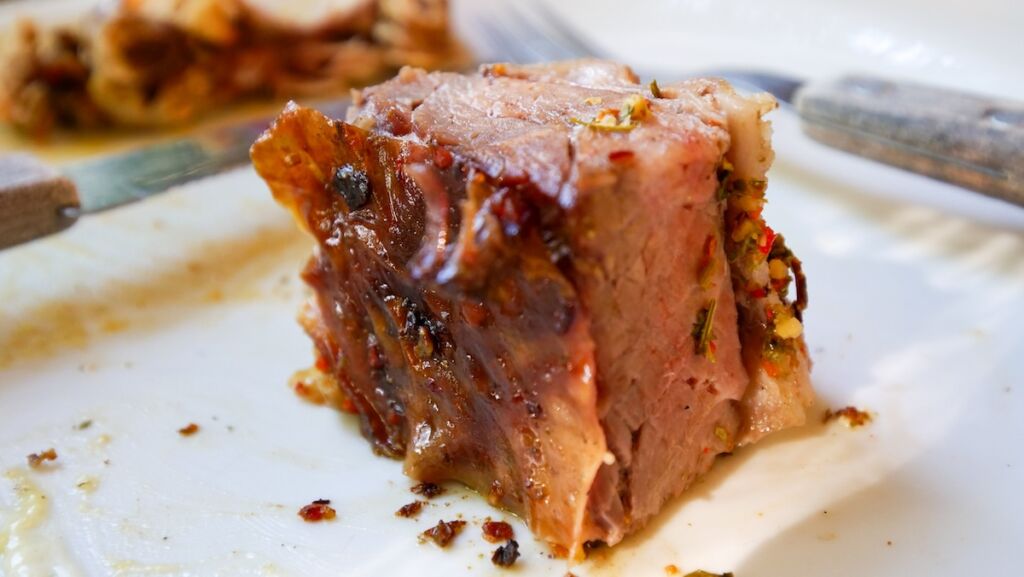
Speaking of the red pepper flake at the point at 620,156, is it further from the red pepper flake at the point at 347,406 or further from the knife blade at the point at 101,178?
the knife blade at the point at 101,178

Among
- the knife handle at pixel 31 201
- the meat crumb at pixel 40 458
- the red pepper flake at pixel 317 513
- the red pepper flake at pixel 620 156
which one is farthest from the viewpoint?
the knife handle at pixel 31 201

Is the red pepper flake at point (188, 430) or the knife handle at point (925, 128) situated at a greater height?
the knife handle at point (925, 128)

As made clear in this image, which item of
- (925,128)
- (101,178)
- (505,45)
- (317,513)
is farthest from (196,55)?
(925,128)

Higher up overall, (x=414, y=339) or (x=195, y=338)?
(x=414, y=339)

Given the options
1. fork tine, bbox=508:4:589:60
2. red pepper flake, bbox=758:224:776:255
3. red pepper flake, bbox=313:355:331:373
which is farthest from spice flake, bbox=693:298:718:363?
fork tine, bbox=508:4:589:60

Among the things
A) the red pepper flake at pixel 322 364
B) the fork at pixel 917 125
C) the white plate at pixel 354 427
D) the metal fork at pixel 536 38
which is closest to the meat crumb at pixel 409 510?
the white plate at pixel 354 427

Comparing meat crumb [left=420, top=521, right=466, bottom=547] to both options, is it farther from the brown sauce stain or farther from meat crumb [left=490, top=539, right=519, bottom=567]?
the brown sauce stain

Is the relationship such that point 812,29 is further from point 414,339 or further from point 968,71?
point 414,339

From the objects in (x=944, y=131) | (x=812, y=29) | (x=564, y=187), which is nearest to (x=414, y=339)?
(x=564, y=187)
